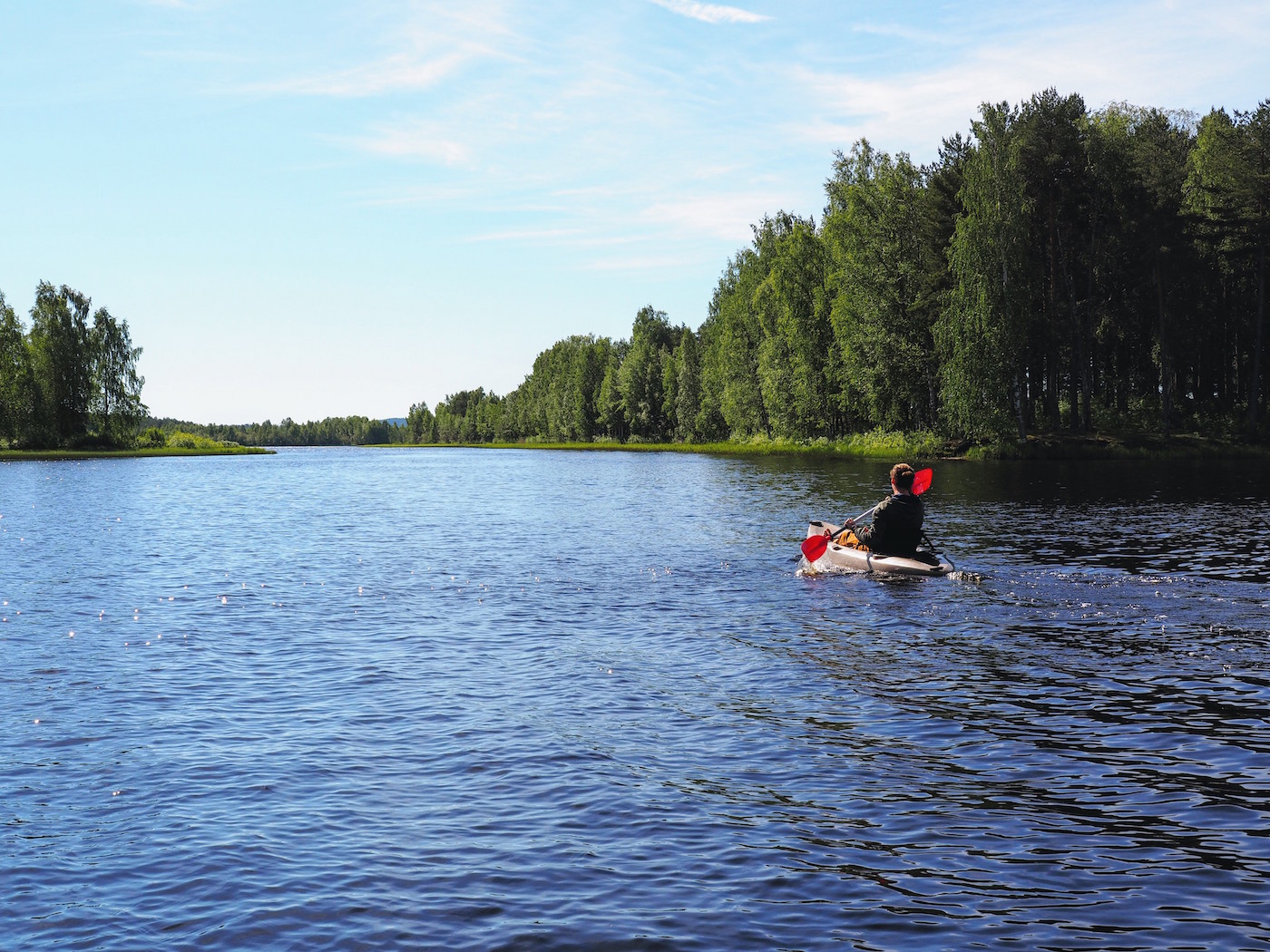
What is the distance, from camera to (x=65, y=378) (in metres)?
121

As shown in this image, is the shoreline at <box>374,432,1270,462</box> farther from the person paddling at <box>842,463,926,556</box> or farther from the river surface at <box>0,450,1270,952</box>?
the person paddling at <box>842,463,926,556</box>

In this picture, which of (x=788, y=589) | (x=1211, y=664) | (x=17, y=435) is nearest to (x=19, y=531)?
(x=788, y=589)

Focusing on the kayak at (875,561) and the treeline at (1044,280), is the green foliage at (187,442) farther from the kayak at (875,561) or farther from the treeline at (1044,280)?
the kayak at (875,561)

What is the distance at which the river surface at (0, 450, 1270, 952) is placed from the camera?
25.0ft

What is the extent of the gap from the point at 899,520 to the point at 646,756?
1374 cm

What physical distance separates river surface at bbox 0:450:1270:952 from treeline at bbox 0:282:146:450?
109m

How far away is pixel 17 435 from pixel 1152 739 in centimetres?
13743

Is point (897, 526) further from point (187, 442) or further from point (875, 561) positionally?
point (187, 442)

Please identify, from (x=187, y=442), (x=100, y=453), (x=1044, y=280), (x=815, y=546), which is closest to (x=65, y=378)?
(x=100, y=453)

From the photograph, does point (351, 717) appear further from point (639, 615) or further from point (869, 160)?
point (869, 160)

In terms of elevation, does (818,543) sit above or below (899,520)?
below

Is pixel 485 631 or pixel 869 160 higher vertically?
pixel 869 160

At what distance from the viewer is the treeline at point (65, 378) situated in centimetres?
11975

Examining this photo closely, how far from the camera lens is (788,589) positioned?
2288 cm
